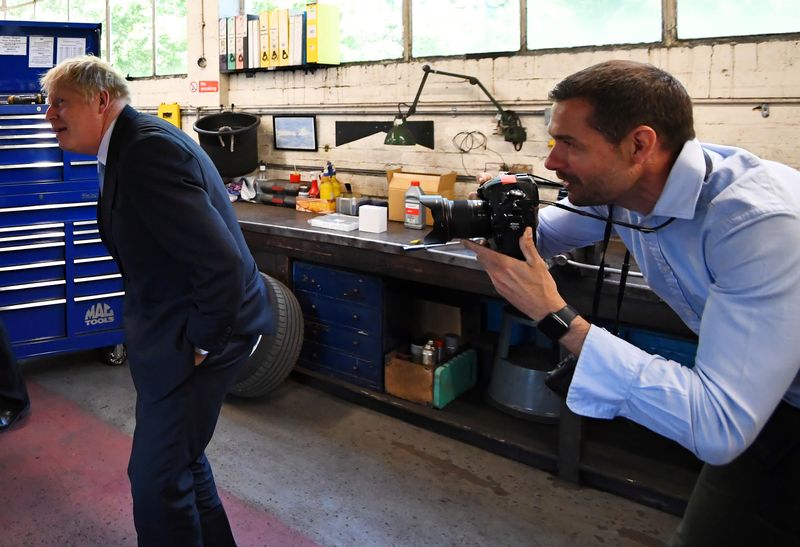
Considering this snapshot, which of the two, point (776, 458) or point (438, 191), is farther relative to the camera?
point (438, 191)

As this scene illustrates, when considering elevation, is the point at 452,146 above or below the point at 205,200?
above

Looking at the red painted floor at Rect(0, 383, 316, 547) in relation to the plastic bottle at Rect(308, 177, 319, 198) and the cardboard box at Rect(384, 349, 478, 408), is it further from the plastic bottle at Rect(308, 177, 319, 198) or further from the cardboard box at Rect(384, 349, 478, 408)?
the plastic bottle at Rect(308, 177, 319, 198)

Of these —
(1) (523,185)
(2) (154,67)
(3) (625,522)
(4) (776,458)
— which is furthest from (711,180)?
(2) (154,67)

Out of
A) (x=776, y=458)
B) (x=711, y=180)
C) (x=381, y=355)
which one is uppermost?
(x=711, y=180)

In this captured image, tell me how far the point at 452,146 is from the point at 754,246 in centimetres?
256

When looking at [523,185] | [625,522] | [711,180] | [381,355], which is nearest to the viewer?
[711,180]

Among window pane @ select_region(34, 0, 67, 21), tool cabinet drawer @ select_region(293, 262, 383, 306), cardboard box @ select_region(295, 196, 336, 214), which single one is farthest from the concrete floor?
window pane @ select_region(34, 0, 67, 21)

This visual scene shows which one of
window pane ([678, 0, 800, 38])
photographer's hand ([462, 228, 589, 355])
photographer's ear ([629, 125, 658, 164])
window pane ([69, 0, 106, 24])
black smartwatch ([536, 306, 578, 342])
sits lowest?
black smartwatch ([536, 306, 578, 342])

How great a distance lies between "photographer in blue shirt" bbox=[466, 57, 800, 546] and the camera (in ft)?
3.00

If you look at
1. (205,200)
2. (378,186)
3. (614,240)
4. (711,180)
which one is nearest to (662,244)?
(711,180)

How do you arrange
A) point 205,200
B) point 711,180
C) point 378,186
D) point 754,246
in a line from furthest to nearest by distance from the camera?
point 378,186 → point 205,200 → point 711,180 → point 754,246

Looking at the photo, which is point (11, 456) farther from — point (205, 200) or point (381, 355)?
point (205, 200)

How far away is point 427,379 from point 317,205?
127 cm

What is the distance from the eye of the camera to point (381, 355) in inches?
121
